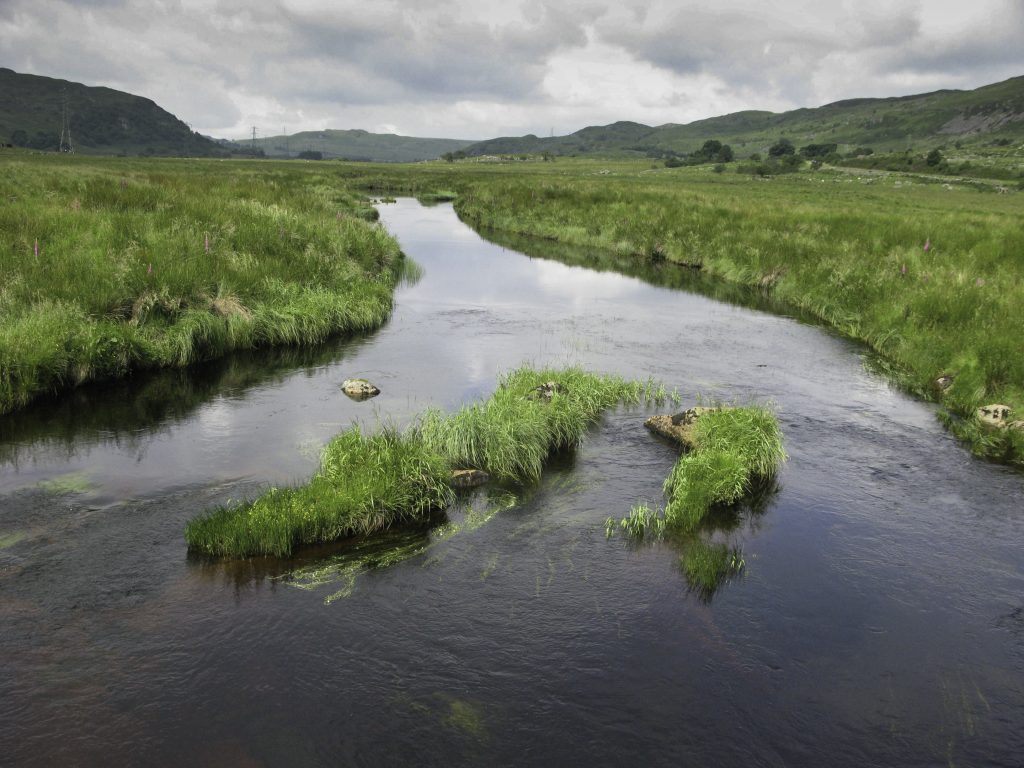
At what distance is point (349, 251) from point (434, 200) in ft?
179

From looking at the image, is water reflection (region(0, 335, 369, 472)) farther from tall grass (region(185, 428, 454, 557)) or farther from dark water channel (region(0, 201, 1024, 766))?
tall grass (region(185, 428, 454, 557))

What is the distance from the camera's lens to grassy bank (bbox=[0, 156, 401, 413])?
15.3 m

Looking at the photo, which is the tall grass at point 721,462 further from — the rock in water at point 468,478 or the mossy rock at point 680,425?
the rock in water at point 468,478

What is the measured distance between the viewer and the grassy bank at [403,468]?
9.40 meters

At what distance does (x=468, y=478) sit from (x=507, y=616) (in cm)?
378

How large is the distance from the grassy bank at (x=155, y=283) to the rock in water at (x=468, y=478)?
30.1ft

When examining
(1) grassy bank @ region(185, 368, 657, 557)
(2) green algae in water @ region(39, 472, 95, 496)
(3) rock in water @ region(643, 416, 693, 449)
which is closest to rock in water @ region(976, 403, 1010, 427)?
(3) rock in water @ region(643, 416, 693, 449)

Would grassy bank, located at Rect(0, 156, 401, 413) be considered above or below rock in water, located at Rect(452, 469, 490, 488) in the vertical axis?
above

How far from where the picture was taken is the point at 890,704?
723cm

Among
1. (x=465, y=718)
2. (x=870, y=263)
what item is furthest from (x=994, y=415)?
(x=870, y=263)

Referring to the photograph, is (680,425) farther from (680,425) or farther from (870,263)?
(870,263)

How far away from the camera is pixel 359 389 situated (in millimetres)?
15922

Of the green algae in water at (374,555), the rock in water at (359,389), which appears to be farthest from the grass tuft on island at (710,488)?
the rock in water at (359,389)

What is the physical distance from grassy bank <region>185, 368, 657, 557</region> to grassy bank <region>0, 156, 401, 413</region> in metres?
7.44
